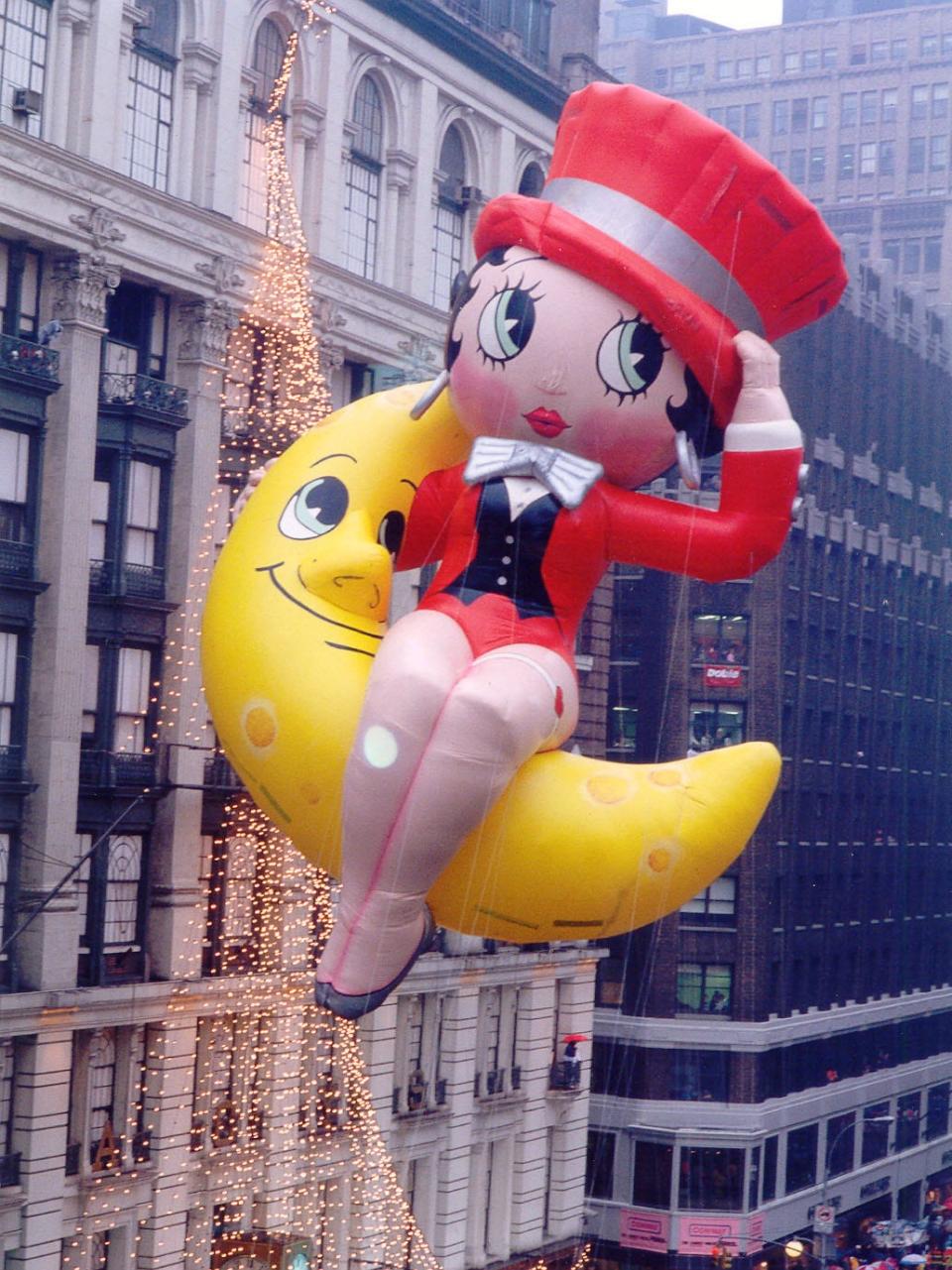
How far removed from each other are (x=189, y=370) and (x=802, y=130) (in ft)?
157

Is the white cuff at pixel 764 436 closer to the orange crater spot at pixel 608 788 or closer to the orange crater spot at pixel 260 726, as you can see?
the orange crater spot at pixel 608 788

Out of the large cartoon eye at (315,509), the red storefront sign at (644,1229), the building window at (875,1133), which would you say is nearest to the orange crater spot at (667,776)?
the large cartoon eye at (315,509)

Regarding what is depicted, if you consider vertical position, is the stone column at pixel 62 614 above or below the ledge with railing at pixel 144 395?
below

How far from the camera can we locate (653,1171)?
44.7 metres

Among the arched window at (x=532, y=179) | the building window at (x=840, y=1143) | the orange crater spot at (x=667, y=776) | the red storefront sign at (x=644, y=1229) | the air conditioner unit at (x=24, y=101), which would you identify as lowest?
the red storefront sign at (x=644, y=1229)

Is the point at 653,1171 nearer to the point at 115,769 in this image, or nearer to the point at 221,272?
the point at 115,769

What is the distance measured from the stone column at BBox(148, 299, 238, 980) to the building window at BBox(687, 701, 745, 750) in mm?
22498

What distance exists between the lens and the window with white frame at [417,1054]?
28562 millimetres

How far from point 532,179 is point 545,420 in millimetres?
18448

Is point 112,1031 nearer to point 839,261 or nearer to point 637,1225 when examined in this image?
point 839,261

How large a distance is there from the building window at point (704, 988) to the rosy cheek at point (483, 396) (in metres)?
34.7

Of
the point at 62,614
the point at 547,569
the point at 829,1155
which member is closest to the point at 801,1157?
the point at 829,1155

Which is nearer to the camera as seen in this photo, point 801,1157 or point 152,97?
point 152,97

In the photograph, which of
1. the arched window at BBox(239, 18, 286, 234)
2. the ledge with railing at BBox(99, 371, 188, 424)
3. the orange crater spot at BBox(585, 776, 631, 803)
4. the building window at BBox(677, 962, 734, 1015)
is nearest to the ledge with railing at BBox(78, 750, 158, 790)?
the ledge with railing at BBox(99, 371, 188, 424)
